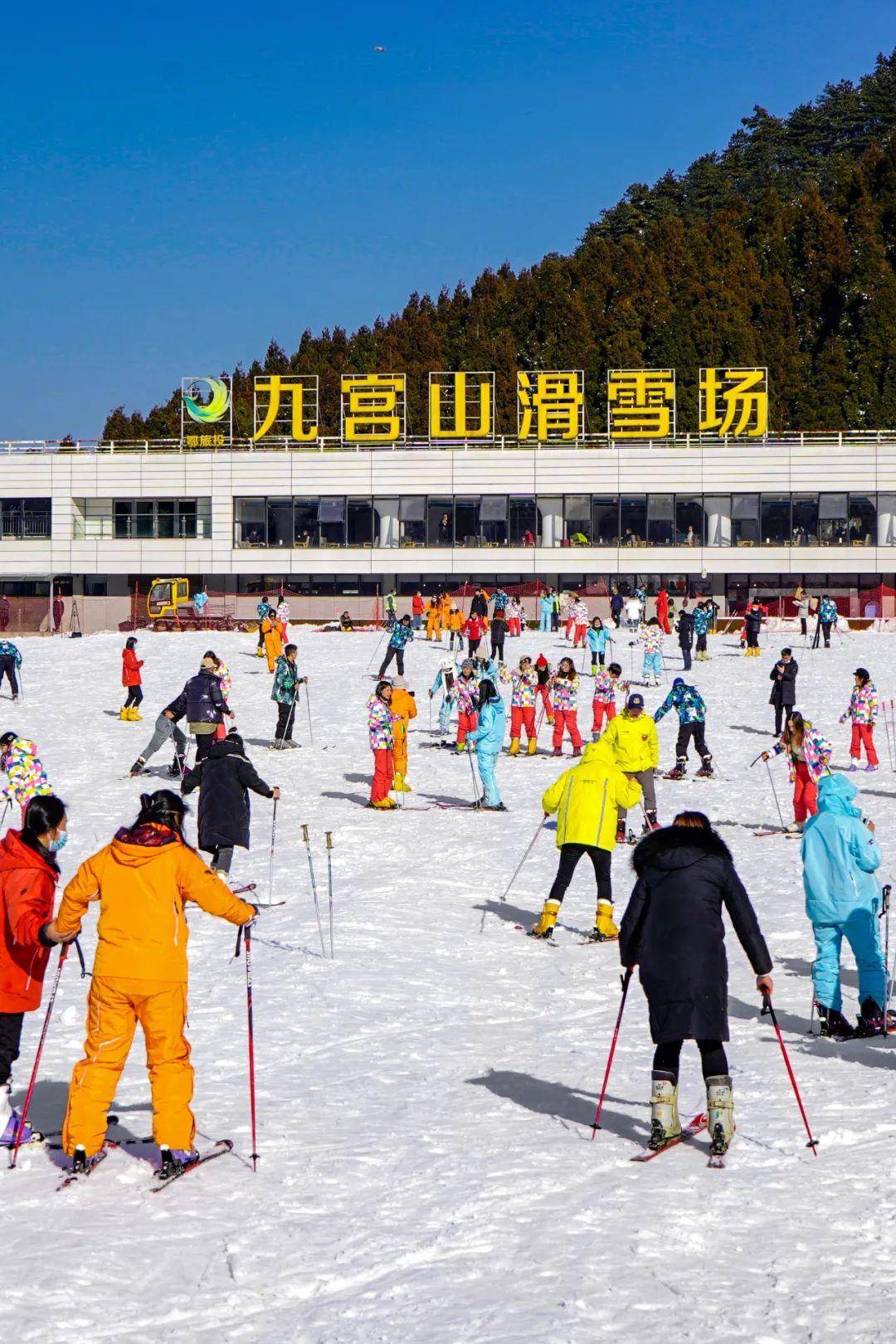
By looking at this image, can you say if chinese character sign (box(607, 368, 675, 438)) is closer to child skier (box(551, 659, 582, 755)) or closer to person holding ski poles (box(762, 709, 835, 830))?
child skier (box(551, 659, 582, 755))

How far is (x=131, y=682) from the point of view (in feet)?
88.0

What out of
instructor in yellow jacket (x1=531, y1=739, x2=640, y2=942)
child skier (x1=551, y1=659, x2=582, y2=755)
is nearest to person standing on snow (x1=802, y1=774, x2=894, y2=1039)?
instructor in yellow jacket (x1=531, y1=739, x2=640, y2=942)

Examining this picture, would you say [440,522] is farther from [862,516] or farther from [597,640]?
[597,640]

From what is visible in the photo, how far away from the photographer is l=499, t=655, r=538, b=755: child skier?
22375 millimetres

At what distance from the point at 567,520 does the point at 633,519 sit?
2.75 meters

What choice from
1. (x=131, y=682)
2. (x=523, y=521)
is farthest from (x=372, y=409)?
(x=131, y=682)

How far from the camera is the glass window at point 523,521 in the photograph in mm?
67125

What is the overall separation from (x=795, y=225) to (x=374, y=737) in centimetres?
9823

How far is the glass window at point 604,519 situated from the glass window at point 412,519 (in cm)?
717

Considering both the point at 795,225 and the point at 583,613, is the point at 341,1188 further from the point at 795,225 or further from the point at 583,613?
the point at 795,225

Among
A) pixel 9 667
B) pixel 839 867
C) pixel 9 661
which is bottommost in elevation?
pixel 839 867

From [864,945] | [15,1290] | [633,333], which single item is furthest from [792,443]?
[15,1290]

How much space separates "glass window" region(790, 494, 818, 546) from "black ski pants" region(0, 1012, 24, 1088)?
61881 millimetres

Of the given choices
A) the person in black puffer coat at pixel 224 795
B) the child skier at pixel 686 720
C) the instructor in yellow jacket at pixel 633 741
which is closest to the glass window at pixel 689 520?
the child skier at pixel 686 720
